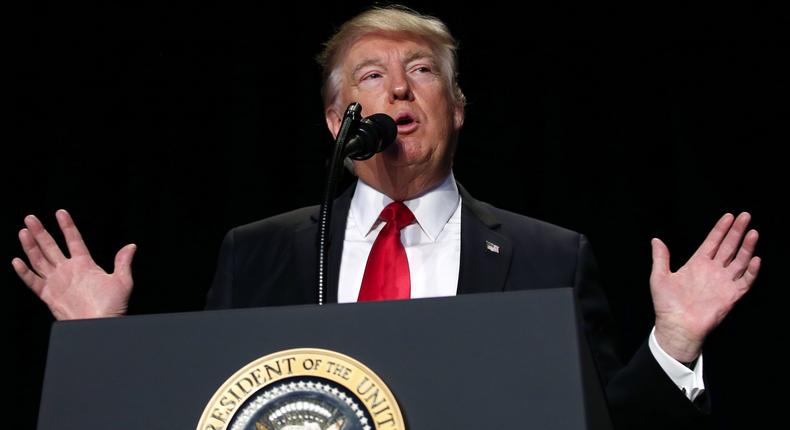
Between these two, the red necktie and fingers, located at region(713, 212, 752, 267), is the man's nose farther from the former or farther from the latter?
fingers, located at region(713, 212, 752, 267)

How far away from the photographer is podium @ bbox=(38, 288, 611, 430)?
1007 millimetres

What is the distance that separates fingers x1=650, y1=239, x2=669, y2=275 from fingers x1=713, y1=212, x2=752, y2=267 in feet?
0.26

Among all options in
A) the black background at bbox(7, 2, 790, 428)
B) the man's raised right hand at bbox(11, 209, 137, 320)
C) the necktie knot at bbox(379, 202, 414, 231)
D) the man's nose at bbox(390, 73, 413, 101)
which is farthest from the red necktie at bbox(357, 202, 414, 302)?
the black background at bbox(7, 2, 790, 428)

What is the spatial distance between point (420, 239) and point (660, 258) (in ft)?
1.97

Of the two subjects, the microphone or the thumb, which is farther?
the thumb

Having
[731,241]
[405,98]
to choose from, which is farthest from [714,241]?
[405,98]

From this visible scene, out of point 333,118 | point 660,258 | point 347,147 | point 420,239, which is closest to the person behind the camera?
point 347,147

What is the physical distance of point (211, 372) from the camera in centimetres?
108

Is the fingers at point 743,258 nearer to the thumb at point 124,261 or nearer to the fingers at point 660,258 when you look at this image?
the fingers at point 660,258

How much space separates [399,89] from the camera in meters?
2.14

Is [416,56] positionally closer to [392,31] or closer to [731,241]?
[392,31]

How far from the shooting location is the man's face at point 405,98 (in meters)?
2.14

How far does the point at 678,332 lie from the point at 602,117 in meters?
1.49

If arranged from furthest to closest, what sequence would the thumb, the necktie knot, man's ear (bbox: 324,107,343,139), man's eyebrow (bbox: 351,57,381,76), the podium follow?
1. man's ear (bbox: 324,107,343,139)
2. man's eyebrow (bbox: 351,57,381,76)
3. the necktie knot
4. the thumb
5. the podium
